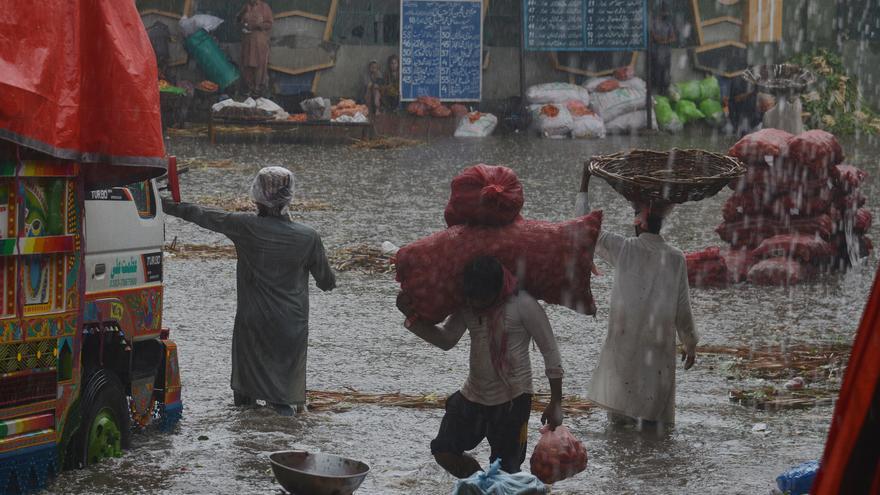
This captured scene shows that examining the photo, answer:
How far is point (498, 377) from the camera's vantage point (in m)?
5.53

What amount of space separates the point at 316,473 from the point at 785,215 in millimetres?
7668

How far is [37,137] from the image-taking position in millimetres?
5289

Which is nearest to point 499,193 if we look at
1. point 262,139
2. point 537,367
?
point 537,367

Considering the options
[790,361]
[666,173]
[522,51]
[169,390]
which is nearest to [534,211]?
[790,361]

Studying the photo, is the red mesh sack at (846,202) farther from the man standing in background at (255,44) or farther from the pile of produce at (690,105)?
the man standing in background at (255,44)

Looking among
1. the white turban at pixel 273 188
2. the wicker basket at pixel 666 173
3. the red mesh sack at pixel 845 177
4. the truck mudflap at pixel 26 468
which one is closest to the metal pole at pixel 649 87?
the red mesh sack at pixel 845 177

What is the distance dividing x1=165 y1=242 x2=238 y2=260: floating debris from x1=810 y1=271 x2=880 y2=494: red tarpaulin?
980 centimetres

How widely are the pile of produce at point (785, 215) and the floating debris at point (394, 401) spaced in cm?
402

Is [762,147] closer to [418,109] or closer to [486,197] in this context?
[486,197]

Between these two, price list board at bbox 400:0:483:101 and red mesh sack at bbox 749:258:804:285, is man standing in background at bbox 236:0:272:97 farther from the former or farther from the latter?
red mesh sack at bbox 749:258:804:285

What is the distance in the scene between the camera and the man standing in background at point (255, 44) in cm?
2372

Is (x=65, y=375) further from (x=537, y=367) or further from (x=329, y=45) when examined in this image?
(x=329, y=45)

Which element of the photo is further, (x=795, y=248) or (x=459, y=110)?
(x=459, y=110)

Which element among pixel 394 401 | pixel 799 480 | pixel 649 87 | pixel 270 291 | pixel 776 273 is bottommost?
pixel 394 401
